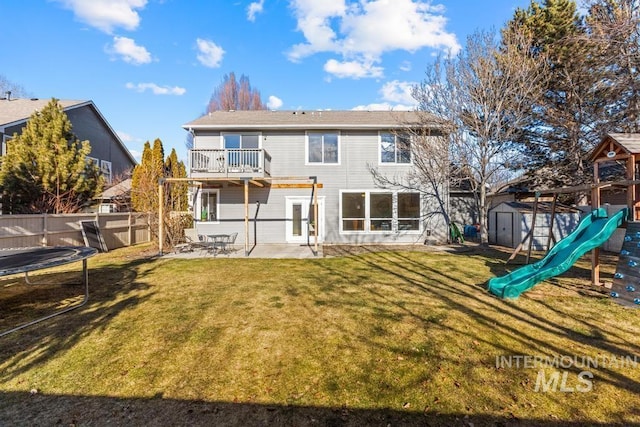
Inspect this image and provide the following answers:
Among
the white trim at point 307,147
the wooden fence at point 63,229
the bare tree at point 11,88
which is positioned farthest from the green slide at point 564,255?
the bare tree at point 11,88

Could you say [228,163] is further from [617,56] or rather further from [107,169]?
[617,56]

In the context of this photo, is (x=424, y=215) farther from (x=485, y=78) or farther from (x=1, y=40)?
(x=1, y=40)

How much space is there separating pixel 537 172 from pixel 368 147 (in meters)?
9.62

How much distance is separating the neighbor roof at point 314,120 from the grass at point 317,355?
843 centimetres

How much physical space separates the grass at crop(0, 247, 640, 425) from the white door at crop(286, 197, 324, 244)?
6.88 meters

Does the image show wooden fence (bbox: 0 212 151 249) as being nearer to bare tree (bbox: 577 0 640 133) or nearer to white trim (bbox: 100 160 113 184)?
white trim (bbox: 100 160 113 184)

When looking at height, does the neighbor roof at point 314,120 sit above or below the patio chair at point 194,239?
above

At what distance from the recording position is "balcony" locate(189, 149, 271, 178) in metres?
11.9

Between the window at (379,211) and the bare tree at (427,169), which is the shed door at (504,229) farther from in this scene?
the window at (379,211)

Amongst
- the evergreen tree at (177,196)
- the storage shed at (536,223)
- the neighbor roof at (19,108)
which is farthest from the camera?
the neighbor roof at (19,108)

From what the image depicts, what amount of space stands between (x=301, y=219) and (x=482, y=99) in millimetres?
9204

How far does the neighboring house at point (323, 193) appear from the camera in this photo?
44.0 ft

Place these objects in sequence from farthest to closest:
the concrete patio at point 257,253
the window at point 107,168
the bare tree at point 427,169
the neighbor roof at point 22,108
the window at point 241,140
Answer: the window at point 107,168, the neighbor roof at point 22,108, the window at point 241,140, the bare tree at point 427,169, the concrete patio at point 257,253

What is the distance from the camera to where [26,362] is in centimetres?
337
